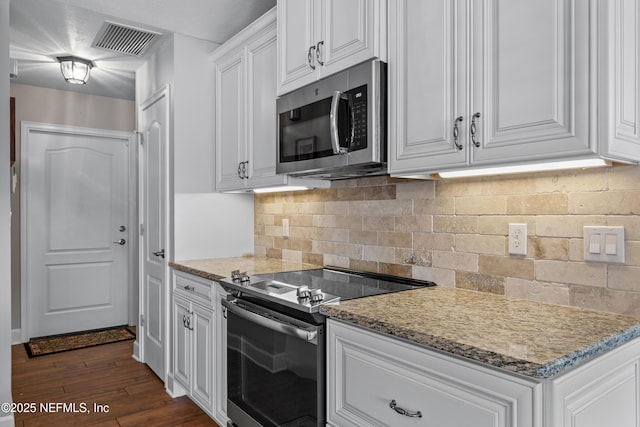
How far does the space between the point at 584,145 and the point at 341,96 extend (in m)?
0.95

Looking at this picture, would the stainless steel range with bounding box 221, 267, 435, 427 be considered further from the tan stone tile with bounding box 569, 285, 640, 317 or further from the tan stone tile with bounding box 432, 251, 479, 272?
the tan stone tile with bounding box 569, 285, 640, 317

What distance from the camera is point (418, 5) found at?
1570 millimetres

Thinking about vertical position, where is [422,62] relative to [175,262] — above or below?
above

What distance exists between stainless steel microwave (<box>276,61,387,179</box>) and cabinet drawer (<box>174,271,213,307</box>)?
776mm

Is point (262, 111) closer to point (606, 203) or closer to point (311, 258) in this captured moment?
point (311, 258)

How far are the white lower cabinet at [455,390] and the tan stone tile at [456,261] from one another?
622mm

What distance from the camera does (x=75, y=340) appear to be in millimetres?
4160

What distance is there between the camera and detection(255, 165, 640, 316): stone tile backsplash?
4.57 ft

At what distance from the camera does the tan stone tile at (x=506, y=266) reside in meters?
1.60

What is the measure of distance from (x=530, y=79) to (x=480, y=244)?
2.35 feet

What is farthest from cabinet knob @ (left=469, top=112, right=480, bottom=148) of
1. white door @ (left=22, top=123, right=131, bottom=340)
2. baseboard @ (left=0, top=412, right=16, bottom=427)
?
white door @ (left=22, top=123, right=131, bottom=340)

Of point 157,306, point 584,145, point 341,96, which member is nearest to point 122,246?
point 157,306

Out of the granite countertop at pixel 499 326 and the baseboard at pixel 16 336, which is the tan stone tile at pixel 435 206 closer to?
the granite countertop at pixel 499 326

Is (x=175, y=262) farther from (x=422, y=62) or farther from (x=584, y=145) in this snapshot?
(x=584, y=145)
